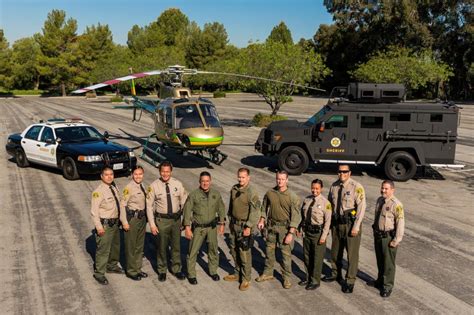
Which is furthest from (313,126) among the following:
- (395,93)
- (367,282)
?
(367,282)

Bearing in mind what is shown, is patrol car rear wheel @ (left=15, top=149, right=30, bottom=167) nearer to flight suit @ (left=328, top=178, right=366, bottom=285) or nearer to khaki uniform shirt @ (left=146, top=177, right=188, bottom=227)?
khaki uniform shirt @ (left=146, top=177, right=188, bottom=227)

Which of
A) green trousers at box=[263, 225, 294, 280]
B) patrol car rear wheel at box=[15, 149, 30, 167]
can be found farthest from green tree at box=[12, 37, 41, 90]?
green trousers at box=[263, 225, 294, 280]

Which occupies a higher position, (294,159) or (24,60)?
(24,60)

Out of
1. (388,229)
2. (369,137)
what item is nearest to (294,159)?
(369,137)

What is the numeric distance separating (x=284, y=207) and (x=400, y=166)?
8701 millimetres

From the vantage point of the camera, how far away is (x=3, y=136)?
2361 cm

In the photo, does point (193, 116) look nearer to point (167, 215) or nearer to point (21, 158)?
point (21, 158)

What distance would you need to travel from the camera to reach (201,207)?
6188 millimetres

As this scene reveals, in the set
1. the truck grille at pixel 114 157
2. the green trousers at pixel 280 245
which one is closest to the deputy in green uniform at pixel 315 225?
the green trousers at pixel 280 245

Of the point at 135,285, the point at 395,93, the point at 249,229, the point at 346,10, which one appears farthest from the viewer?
the point at 346,10

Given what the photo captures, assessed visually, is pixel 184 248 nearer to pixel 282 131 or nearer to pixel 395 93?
pixel 282 131

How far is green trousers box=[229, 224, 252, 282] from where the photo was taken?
623 cm

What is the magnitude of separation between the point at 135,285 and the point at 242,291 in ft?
5.41

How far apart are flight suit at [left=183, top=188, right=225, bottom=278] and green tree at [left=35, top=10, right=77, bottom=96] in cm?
7392
